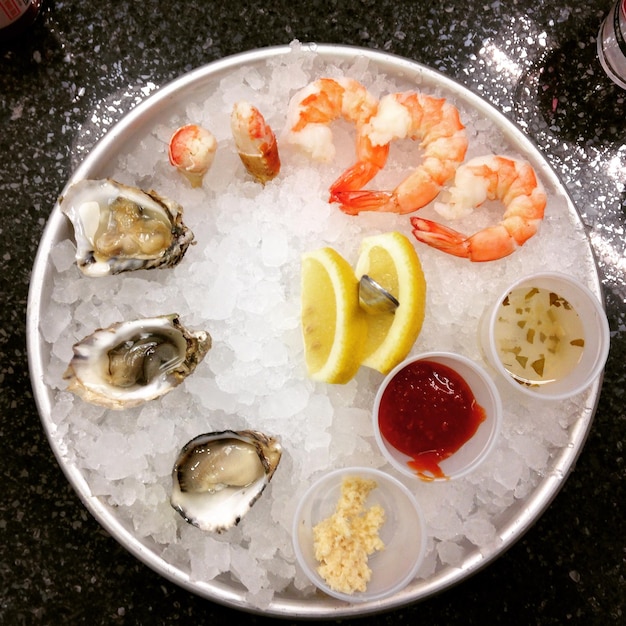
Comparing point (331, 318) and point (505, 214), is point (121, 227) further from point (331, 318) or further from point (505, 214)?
point (505, 214)

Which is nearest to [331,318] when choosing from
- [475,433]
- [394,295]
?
[394,295]

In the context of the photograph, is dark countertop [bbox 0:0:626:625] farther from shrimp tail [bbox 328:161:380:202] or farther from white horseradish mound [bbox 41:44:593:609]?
shrimp tail [bbox 328:161:380:202]

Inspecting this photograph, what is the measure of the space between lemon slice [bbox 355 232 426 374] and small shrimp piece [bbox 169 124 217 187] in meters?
0.47

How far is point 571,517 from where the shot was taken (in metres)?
1.92

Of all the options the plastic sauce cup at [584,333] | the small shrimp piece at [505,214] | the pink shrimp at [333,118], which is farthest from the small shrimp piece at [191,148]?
Result: the plastic sauce cup at [584,333]

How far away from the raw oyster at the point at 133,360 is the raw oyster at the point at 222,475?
181 millimetres

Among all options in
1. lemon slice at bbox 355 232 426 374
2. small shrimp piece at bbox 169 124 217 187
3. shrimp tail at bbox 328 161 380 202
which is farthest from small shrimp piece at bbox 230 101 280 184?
lemon slice at bbox 355 232 426 374

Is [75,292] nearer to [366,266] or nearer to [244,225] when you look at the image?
[244,225]

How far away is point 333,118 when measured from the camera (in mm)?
1683

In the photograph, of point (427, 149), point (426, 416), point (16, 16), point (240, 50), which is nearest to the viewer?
point (426, 416)

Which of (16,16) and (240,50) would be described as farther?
(240,50)

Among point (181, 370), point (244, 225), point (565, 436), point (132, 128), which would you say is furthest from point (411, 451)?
point (132, 128)

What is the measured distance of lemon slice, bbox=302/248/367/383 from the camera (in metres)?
1.55

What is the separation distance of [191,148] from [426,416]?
35.2 inches
